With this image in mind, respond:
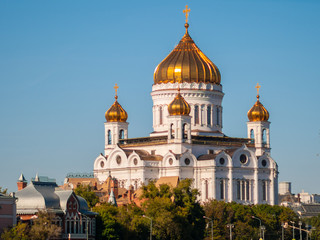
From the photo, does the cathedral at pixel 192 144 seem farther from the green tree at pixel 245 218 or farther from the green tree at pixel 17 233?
→ the green tree at pixel 17 233

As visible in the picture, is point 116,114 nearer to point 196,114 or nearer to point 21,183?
point 196,114

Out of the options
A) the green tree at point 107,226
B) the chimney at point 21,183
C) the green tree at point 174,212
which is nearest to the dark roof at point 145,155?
the green tree at point 174,212

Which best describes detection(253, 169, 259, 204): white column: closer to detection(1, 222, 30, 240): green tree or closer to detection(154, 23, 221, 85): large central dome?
detection(154, 23, 221, 85): large central dome

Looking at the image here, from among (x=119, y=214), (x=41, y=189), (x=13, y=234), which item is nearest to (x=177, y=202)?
(x=119, y=214)

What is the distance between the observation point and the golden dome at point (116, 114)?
14212 cm

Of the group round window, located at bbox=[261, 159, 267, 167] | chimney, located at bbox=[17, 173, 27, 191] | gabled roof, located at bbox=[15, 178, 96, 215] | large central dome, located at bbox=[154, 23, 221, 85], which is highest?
large central dome, located at bbox=[154, 23, 221, 85]

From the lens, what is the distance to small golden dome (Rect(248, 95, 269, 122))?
463 feet

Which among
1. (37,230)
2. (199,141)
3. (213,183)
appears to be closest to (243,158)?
(199,141)

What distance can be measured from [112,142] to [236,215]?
26340 mm

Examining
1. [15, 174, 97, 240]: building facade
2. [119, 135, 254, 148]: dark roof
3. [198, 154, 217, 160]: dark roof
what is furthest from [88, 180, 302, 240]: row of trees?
[119, 135, 254, 148]: dark roof

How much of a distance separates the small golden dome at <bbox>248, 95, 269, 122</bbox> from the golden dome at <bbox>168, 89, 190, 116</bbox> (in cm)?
1029

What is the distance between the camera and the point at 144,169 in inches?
5295

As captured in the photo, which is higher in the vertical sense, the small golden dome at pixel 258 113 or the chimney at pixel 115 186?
the small golden dome at pixel 258 113

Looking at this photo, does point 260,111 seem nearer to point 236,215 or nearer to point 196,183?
point 196,183
